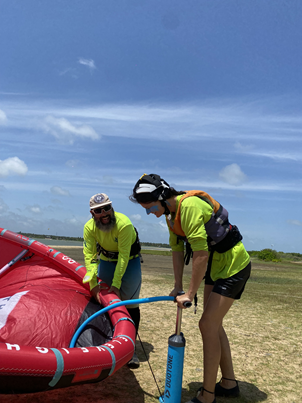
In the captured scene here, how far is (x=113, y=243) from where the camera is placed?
4078 millimetres

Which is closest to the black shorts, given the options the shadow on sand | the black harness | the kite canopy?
the kite canopy

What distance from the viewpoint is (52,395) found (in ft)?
10.9

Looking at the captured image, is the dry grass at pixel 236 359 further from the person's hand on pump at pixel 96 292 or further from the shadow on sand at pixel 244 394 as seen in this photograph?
the person's hand on pump at pixel 96 292

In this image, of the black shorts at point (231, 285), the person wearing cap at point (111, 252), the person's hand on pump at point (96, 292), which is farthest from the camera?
the person's hand on pump at point (96, 292)

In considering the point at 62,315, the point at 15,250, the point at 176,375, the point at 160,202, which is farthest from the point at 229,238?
the point at 15,250

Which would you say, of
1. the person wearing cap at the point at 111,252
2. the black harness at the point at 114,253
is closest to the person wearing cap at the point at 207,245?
the person wearing cap at the point at 111,252

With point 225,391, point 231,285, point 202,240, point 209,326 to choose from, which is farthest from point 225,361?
point 202,240

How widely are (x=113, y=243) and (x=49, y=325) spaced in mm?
1149

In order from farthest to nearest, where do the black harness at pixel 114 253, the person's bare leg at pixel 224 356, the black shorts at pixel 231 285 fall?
the black harness at pixel 114 253, the person's bare leg at pixel 224 356, the black shorts at pixel 231 285

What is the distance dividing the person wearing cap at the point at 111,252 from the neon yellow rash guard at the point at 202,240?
789mm

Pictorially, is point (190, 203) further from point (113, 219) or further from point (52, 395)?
point (52, 395)

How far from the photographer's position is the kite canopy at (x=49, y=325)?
8.09 feet

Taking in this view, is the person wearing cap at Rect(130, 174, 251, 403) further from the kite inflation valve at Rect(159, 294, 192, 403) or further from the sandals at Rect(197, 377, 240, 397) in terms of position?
the sandals at Rect(197, 377, 240, 397)

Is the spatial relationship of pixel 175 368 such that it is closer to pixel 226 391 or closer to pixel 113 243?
pixel 226 391
